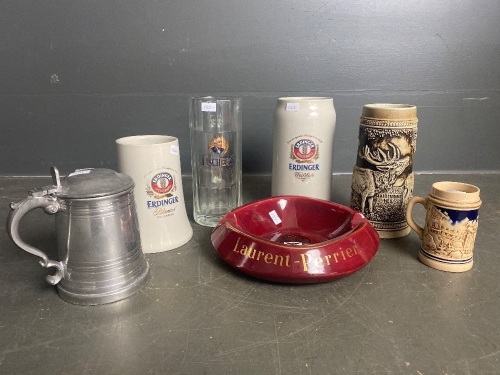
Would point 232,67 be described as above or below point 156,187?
above

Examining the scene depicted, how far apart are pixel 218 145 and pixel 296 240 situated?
23cm

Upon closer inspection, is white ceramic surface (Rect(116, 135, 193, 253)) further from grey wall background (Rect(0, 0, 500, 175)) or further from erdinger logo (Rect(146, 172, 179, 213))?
grey wall background (Rect(0, 0, 500, 175))

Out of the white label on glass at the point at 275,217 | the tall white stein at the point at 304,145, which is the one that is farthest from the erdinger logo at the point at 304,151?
the white label on glass at the point at 275,217

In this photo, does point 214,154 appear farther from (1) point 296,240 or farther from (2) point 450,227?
(2) point 450,227

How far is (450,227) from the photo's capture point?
607mm

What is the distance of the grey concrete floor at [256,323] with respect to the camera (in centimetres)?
45

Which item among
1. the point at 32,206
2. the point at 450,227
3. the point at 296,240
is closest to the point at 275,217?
the point at 296,240

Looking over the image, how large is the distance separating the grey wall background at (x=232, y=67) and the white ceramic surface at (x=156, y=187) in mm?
390

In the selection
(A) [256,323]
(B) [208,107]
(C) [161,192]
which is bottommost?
(A) [256,323]

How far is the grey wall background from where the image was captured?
1.01 meters

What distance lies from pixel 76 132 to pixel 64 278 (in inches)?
24.5

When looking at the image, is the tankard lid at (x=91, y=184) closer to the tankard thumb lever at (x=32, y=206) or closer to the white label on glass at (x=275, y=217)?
the tankard thumb lever at (x=32, y=206)

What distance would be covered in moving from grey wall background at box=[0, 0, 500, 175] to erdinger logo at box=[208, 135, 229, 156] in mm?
307

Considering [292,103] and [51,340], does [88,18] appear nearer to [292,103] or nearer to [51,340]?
[292,103]
